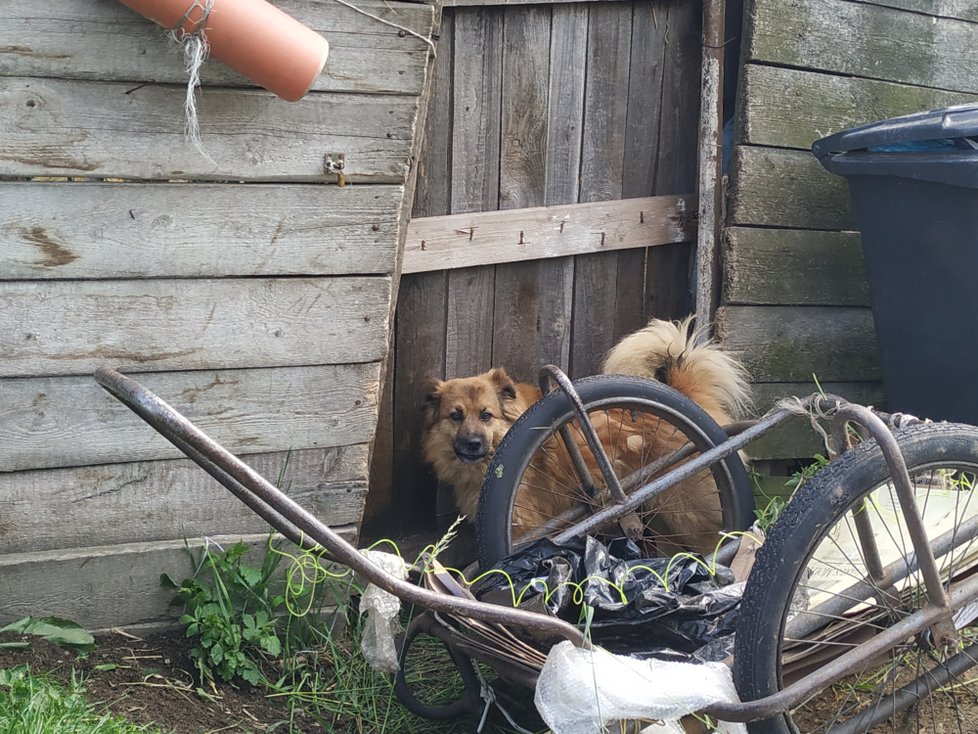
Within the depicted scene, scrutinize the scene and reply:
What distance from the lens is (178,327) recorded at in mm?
2850

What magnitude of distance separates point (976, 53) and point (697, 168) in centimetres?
128

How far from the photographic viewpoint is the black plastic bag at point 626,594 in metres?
2.42

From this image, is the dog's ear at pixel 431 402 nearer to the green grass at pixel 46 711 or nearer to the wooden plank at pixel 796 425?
the wooden plank at pixel 796 425

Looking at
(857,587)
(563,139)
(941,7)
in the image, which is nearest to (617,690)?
(857,587)

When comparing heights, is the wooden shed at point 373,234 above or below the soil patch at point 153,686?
above

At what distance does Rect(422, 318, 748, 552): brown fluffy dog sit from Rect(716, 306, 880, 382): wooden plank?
0.36ft

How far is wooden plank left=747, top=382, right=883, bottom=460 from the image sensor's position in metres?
4.00

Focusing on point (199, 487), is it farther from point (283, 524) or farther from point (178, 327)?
point (283, 524)

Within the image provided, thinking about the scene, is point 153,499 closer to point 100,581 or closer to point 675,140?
point 100,581

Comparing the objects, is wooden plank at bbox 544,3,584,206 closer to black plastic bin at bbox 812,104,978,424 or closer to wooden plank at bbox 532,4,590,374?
wooden plank at bbox 532,4,590,374

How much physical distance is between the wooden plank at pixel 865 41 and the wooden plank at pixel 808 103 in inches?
1.6

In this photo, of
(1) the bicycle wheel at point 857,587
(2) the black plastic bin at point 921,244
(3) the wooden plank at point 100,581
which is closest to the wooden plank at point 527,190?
(2) the black plastic bin at point 921,244

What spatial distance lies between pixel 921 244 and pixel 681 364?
894 mm

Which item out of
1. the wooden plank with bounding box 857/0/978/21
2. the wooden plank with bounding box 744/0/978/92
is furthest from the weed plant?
the wooden plank with bounding box 857/0/978/21
